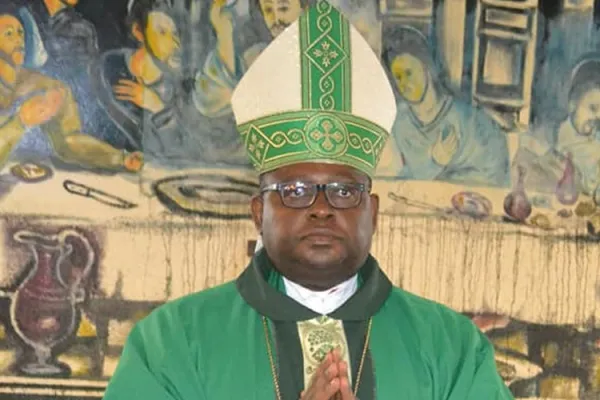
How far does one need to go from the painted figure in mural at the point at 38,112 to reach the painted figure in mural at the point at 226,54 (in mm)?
268

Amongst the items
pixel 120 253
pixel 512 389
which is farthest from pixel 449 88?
pixel 120 253

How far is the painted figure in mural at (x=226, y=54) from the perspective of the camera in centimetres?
233

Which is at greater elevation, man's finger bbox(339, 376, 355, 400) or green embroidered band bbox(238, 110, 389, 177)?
green embroidered band bbox(238, 110, 389, 177)

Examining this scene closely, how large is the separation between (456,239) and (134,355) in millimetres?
1109

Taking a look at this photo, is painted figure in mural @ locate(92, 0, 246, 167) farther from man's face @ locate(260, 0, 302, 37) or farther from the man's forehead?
the man's forehead

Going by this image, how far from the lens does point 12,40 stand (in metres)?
2.30

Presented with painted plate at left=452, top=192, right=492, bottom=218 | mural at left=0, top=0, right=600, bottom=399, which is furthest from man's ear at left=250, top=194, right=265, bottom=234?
painted plate at left=452, top=192, right=492, bottom=218

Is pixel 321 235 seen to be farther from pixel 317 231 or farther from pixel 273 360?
pixel 273 360

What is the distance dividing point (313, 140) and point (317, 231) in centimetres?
20

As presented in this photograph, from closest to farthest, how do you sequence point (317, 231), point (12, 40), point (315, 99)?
point (317, 231) → point (315, 99) → point (12, 40)

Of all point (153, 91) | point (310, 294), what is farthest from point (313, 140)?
point (153, 91)

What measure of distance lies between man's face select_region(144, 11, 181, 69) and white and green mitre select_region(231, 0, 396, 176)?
0.59 metres

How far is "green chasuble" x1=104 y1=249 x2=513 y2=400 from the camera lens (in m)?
1.61

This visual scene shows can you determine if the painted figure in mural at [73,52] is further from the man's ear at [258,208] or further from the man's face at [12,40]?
the man's ear at [258,208]
